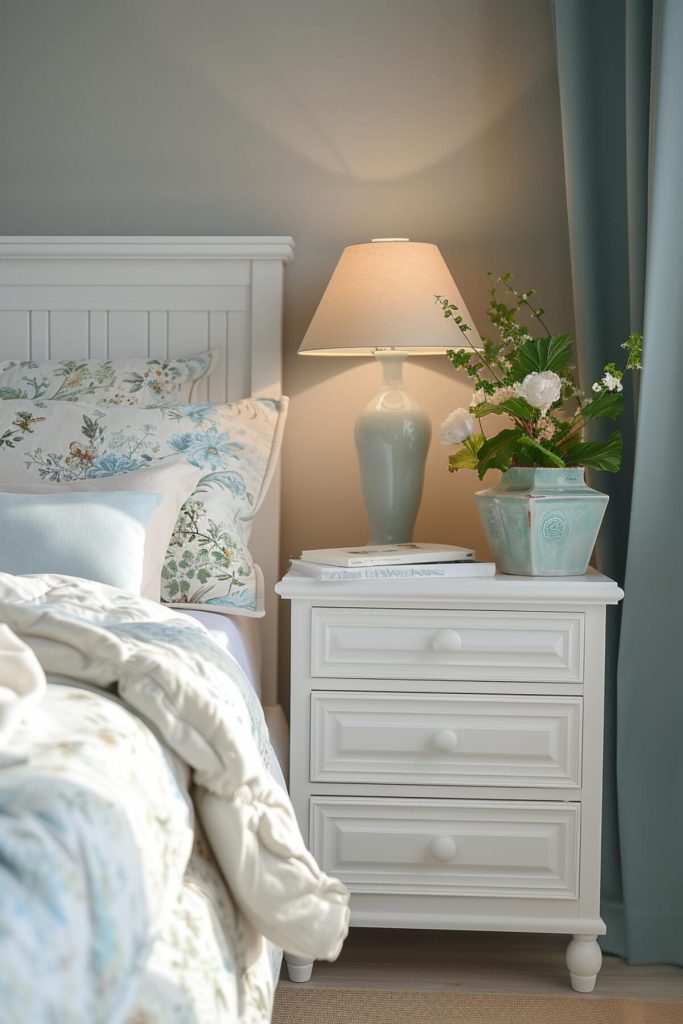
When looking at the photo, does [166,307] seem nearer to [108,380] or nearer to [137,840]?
[108,380]

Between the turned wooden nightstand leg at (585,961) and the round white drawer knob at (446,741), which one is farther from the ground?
the round white drawer knob at (446,741)

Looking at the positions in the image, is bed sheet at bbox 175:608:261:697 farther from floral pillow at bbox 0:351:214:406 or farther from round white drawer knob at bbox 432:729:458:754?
floral pillow at bbox 0:351:214:406

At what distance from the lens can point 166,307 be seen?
2416 mm

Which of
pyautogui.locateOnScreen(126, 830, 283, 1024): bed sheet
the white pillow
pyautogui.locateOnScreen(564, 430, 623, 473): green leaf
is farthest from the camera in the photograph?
pyautogui.locateOnScreen(564, 430, 623, 473): green leaf

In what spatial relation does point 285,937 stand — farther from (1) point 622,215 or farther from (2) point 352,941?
(1) point 622,215

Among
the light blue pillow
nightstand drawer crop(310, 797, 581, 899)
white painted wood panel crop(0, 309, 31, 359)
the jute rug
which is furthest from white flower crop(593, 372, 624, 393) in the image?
white painted wood panel crop(0, 309, 31, 359)

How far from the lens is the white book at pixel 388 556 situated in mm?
1982

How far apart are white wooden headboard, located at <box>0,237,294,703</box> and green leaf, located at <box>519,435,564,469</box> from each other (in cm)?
62

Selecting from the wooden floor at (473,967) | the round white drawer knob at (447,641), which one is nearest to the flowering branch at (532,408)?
the round white drawer knob at (447,641)

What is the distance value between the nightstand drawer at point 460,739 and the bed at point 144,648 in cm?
27

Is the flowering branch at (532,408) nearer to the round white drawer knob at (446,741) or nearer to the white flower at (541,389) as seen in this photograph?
the white flower at (541,389)

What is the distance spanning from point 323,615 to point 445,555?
0.86 ft

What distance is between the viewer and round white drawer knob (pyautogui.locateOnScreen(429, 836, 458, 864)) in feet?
6.35

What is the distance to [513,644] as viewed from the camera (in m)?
1.95
